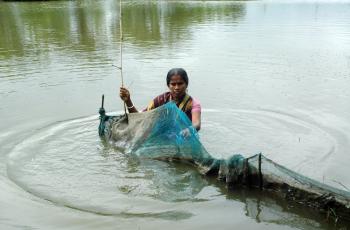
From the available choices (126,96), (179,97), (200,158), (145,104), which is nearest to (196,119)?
(179,97)

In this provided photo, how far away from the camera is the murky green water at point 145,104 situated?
3.80 m

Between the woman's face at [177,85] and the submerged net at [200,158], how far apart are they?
404 mm

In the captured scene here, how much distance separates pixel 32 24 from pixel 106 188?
51.8 feet

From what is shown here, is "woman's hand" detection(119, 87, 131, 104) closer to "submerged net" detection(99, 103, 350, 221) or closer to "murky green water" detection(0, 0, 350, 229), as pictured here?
"submerged net" detection(99, 103, 350, 221)

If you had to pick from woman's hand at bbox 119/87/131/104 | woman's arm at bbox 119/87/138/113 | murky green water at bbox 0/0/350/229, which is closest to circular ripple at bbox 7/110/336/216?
murky green water at bbox 0/0/350/229

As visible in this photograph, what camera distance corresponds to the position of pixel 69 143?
5.57 meters

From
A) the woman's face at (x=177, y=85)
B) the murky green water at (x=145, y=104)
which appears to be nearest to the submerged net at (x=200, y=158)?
the murky green water at (x=145, y=104)

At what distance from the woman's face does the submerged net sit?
0.40 metres

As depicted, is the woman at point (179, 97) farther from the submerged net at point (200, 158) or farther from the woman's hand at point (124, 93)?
the submerged net at point (200, 158)

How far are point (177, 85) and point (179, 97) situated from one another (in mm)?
238

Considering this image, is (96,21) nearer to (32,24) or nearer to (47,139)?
(32,24)

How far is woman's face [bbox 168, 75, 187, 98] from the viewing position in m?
4.96

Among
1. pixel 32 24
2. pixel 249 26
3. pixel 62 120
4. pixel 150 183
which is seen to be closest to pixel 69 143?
pixel 62 120

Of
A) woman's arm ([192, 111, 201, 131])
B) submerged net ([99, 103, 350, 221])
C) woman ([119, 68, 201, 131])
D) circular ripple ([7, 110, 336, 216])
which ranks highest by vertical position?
woman ([119, 68, 201, 131])
